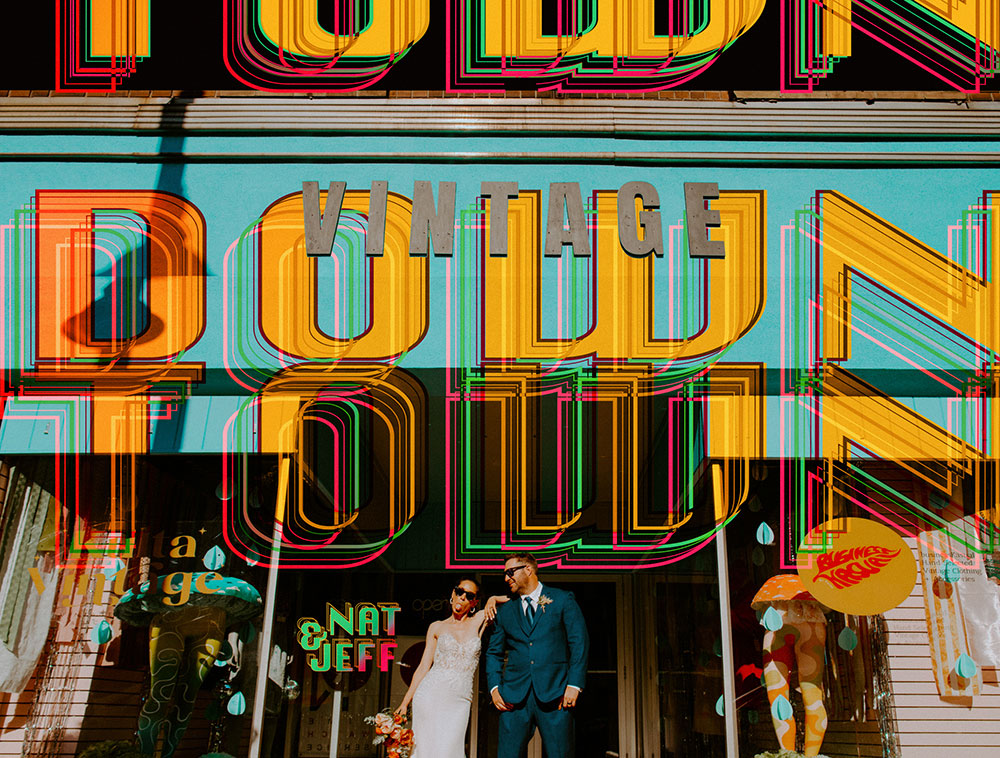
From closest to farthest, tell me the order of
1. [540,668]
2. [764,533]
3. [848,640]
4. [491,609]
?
[848,640], [764,533], [540,668], [491,609]

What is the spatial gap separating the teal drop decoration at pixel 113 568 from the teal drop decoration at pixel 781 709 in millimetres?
Answer: 4431

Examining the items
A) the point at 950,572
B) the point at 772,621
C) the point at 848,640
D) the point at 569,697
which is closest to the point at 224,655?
the point at 569,697

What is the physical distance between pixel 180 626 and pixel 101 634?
1.64 feet

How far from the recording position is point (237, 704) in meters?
6.46

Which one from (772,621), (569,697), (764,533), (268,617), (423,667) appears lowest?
(569,697)

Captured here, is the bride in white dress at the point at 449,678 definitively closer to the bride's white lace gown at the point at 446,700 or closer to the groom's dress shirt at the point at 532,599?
the bride's white lace gown at the point at 446,700

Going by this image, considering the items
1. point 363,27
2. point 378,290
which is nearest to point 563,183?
point 378,290

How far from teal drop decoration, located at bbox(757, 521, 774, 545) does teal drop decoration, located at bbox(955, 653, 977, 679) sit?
138cm

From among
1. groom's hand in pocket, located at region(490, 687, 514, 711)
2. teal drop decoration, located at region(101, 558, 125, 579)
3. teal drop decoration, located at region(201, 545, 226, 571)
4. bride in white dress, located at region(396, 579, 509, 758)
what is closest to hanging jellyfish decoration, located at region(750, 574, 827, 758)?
groom's hand in pocket, located at region(490, 687, 514, 711)

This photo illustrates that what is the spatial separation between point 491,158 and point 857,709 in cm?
442

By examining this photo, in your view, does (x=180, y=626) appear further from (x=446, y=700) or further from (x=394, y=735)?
(x=446, y=700)

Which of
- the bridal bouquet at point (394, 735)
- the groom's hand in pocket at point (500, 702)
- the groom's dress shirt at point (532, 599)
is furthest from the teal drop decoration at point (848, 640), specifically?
the bridal bouquet at point (394, 735)

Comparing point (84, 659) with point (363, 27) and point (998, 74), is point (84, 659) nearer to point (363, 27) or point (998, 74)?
point (363, 27)

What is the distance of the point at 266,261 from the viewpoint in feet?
21.9
